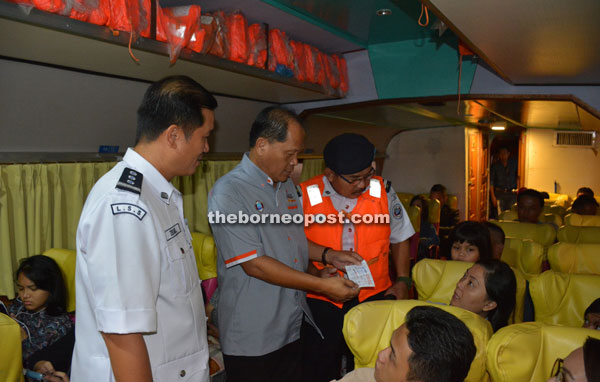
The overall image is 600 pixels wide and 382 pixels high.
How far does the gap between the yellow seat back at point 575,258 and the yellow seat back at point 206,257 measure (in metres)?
3.06

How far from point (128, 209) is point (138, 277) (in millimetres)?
197

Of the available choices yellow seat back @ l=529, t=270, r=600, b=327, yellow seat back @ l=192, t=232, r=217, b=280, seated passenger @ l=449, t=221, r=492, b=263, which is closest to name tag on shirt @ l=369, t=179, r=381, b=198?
seated passenger @ l=449, t=221, r=492, b=263

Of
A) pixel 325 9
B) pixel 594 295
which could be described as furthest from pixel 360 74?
pixel 594 295

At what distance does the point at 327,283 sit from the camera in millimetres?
2262

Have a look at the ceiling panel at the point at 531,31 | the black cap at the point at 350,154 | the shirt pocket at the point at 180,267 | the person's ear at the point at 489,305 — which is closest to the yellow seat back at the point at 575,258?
the ceiling panel at the point at 531,31

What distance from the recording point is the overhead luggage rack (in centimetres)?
224

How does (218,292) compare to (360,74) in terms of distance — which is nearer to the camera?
(218,292)

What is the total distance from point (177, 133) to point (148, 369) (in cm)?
73

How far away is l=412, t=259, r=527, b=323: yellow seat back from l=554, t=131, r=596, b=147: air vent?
1052cm

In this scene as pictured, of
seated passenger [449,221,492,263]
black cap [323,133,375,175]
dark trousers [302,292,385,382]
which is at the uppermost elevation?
black cap [323,133,375,175]

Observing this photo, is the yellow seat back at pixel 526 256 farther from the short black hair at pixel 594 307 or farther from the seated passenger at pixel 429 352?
the seated passenger at pixel 429 352

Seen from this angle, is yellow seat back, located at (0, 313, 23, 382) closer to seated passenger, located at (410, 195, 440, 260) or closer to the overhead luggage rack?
the overhead luggage rack

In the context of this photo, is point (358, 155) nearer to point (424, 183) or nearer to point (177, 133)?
point (177, 133)

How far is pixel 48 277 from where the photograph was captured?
3254 mm
